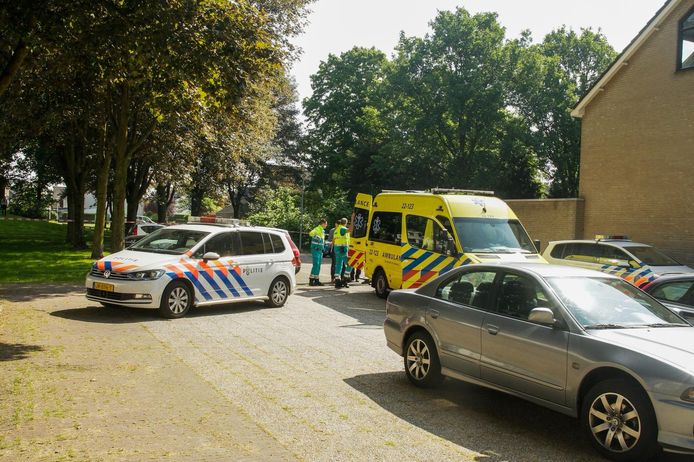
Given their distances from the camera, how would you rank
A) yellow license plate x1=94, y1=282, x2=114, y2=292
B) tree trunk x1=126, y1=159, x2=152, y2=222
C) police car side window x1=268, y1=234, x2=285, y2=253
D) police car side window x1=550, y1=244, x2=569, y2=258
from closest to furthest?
yellow license plate x1=94, y1=282, x2=114, y2=292, police car side window x1=268, y1=234, x2=285, y2=253, police car side window x1=550, y1=244, x2=569, y2=258, tree trunk x1=126, y1=159, x2=152, y2=222

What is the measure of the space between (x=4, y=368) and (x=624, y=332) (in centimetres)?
656

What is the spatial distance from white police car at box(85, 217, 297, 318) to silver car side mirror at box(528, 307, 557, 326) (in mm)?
7145

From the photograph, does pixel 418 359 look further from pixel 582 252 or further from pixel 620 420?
pixel 582 252

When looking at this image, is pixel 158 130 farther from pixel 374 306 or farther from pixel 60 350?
pixel 60 350

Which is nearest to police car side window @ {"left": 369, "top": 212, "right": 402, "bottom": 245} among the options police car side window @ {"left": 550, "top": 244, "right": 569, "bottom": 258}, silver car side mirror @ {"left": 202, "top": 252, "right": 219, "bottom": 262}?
police car side window @ {"left": 550, "top": 244, "right": 569, "bottom": 258}

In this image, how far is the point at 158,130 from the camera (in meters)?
23.3

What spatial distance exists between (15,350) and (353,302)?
7.98 meters

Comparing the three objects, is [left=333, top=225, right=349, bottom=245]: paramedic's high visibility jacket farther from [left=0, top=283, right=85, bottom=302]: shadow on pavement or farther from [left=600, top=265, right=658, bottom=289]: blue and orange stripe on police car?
[left=600, top=265, right=658, bottom=289]: blue and orange stripe on police car

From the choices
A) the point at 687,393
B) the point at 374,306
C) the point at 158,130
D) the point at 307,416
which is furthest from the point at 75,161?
the point at 687,393

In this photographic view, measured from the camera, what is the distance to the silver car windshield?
18.7 feet

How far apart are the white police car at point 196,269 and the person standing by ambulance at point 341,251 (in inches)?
148

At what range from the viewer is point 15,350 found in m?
8.13

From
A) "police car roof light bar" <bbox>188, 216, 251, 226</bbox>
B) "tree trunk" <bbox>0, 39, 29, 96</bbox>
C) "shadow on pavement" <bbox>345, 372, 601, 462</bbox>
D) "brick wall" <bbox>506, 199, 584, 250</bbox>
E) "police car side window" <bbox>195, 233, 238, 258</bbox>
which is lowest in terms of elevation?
"shadow on pavement" <bbox>345, 372, 601, 462</bbox>

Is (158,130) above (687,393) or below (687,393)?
above
